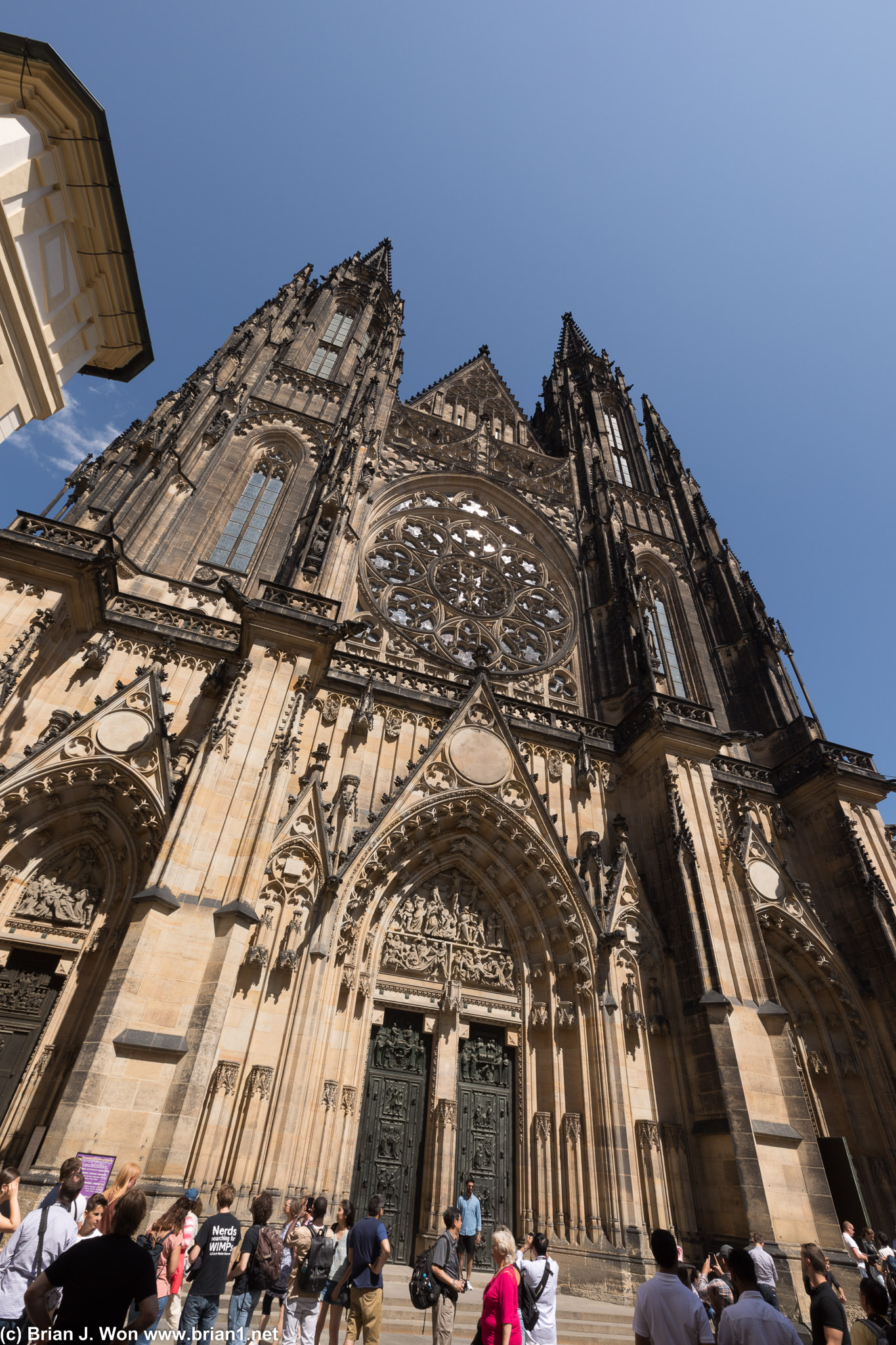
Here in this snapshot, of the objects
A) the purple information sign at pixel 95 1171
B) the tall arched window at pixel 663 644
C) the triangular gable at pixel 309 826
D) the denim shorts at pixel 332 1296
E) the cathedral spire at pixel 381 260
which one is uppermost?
the cathedral spire at pixel 381 260

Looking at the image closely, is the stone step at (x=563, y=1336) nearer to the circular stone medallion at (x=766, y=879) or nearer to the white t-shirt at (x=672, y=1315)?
the white t-shirt at (x=672, y=1315)

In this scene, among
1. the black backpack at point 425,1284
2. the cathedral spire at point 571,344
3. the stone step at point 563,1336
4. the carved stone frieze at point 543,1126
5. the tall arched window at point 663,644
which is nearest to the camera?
the black backpack at point 425,1284

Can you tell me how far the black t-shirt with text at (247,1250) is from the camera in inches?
168

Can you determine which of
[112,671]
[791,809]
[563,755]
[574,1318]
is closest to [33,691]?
[112,671]

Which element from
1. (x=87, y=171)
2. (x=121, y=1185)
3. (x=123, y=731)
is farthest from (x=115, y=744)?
(x=87, y=171)

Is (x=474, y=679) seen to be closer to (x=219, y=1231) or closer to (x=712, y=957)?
(x=712, y=957)

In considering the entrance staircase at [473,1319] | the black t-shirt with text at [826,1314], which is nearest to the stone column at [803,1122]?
the entrance staircase at [473,1319]

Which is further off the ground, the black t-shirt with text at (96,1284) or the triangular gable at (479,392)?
the triangular gable at (479,392)

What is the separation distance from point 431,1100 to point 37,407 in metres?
9.17

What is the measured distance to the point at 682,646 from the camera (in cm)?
1686

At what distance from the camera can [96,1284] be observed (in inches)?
90.8

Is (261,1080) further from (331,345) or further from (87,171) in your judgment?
(331,345)

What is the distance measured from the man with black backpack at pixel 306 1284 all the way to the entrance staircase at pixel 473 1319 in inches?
57.7

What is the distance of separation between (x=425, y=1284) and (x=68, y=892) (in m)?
6.36
